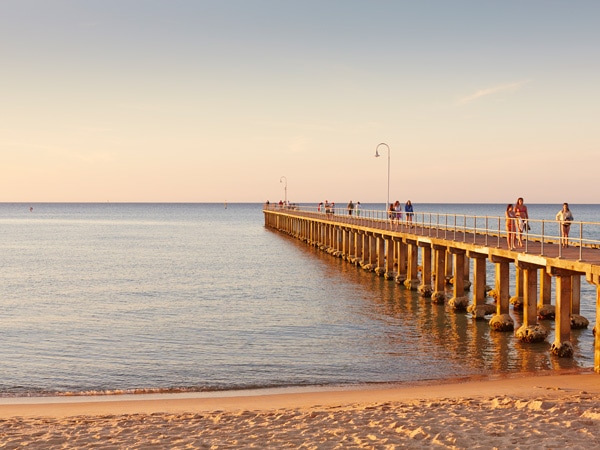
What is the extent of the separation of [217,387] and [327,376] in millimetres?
2699

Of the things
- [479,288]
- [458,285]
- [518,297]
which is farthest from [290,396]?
[518,297]

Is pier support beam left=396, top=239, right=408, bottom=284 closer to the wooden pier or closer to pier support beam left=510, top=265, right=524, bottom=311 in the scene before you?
the wooden pier

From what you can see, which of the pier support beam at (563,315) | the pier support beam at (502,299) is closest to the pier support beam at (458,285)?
the pier support beam at (502,299)

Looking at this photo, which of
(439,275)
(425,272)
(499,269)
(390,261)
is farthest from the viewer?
(390,261)

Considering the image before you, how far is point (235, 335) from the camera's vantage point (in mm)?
22625

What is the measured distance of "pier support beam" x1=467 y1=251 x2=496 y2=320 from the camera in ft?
79.4

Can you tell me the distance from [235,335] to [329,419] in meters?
11.5

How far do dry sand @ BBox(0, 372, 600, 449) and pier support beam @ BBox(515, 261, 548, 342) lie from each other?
206 inches

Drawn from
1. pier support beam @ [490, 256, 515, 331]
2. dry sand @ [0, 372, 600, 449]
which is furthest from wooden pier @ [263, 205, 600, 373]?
dry sand @ [0, 372, 600, 449]

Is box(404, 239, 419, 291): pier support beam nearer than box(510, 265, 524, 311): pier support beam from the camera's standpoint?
No

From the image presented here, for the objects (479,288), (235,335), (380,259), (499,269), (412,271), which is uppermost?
(499,269)

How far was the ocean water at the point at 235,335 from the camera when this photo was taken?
17.2 metres

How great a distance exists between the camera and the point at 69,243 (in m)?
74.5

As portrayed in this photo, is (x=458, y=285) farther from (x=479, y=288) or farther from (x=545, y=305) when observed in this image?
(x=545, y=305)
